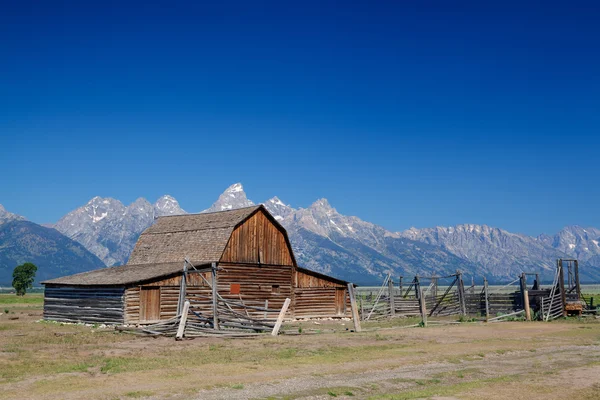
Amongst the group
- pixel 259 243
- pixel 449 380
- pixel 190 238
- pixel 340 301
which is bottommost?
pixel 449 380

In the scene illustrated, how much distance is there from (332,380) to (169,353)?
856 centimetres

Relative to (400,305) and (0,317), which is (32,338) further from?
(400,305)

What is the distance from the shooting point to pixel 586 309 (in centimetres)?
4688

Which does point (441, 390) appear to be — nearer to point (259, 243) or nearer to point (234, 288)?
point (234, 288)

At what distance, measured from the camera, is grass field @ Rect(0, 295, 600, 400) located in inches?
642

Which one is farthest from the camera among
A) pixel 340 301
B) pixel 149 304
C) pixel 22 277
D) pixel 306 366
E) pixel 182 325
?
pixel 22 277

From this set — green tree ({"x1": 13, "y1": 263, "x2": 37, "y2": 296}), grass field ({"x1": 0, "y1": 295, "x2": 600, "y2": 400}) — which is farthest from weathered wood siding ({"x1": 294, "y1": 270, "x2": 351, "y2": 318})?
green tree ({"x1": 13, "y1": 263, "x2": 37, "y2": 296})

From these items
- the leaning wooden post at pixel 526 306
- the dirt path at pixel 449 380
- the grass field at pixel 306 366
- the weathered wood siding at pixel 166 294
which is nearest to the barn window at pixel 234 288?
the weathered wood siding at pixel 166 294

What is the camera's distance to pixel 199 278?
43.8 m

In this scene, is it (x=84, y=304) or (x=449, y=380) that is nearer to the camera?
(x=449, y=380)

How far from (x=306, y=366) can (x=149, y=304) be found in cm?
2260

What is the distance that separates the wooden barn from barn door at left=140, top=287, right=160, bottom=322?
63 mm

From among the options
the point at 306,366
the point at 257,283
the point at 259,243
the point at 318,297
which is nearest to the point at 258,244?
the point at 259,243

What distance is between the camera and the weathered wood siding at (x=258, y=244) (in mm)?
46438
